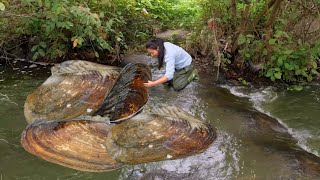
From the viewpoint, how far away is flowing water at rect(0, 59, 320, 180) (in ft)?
14.6

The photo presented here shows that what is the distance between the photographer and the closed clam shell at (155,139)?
14.8 feet

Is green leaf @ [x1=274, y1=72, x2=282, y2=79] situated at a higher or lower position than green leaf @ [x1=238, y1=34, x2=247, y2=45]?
lower

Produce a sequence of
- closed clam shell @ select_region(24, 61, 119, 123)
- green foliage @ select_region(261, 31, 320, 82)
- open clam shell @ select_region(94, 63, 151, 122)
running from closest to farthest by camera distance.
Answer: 1. open clam shell @ select_region(94, 63, 151, 122)
2. closed clam shell @ select_region(24, 61, 119, 123)
3. green foliage @ select_region(261, 31, 320, 82)

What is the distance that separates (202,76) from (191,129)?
10.1 feet

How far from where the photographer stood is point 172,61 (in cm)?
591

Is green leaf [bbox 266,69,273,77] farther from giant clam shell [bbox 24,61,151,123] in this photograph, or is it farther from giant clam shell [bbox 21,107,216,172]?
giant clam shell [bbox 21,107,216,172]

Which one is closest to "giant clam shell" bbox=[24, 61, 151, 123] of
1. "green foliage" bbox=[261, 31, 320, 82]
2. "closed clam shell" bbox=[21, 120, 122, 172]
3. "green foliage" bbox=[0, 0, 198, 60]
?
"closed clam shell" bbox=[21, 120, 122, 172]

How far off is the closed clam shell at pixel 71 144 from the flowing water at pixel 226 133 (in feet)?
0.48

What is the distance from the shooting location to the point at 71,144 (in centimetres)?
445

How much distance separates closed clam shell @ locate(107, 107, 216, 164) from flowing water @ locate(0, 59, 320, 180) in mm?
109

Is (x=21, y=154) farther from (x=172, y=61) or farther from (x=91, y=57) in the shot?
(x=91, y=57)

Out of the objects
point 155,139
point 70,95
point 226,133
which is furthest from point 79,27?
point 226,133

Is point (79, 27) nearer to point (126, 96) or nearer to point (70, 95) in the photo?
point (70, 95)

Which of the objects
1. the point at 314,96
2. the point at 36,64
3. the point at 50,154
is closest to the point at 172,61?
the point at 50,154
